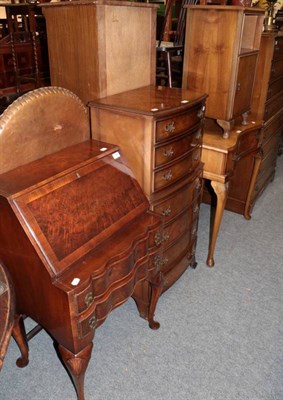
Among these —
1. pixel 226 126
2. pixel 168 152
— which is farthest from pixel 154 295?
pixel 226 126

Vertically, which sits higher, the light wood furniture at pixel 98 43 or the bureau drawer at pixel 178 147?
the light wood furniture at pixel 98 43

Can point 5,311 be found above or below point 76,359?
above

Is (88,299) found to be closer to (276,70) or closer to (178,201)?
(178,201)

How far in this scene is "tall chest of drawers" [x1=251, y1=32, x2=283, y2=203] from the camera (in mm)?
2641

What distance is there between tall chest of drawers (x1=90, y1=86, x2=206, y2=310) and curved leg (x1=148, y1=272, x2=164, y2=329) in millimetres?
225

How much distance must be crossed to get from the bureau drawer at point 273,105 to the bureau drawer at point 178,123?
1233 mm

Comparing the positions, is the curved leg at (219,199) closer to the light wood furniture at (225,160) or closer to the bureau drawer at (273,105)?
the light wood furniture at (225,160)

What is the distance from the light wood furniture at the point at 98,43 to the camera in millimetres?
1628

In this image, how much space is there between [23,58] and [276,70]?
→ 3.29 m

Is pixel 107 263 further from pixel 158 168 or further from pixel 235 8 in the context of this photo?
pixel 235 8

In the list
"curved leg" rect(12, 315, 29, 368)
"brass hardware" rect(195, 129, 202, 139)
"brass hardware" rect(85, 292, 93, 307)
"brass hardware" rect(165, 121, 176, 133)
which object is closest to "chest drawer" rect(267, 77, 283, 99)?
"brass hardware" rect(195, 129, 202, 139)

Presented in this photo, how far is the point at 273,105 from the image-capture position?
10.2 ft

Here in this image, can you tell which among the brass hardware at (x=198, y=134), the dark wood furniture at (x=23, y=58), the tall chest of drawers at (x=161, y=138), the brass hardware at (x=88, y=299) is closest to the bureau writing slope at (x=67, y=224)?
the brass hardware at (x=88, y=299)

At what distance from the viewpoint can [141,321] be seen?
2080 mm
